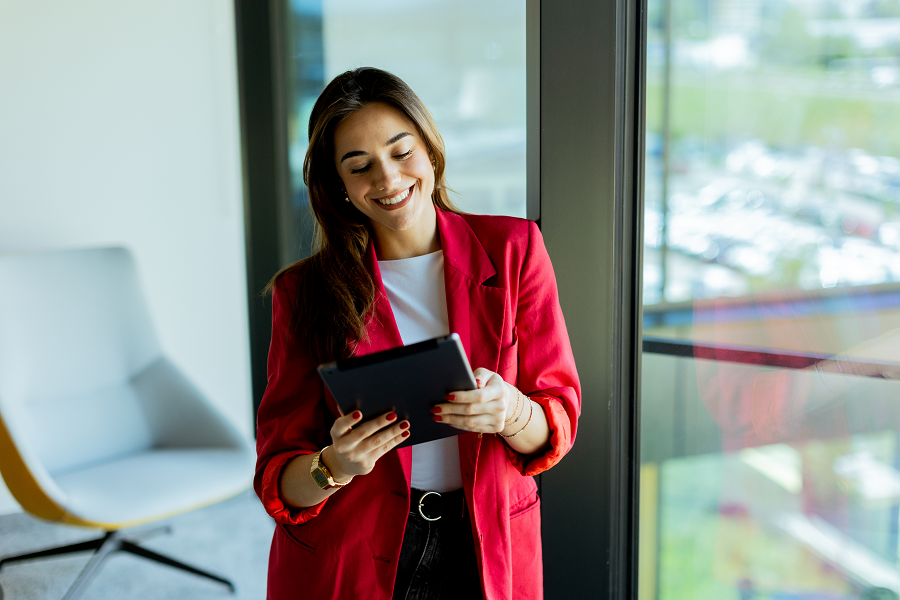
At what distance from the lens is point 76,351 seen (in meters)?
2.54

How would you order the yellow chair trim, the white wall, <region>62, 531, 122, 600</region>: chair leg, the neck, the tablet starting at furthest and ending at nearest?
the white wall → <region>62, 531, 122, 600</region>: chair leg → the yellow chair trim → the neck → the tablet

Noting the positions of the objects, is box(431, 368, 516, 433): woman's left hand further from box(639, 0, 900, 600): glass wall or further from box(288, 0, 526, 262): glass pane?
box(288, 0, 526, 262): glass pane

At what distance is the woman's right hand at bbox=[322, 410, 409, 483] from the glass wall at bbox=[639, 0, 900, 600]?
65 centimetres

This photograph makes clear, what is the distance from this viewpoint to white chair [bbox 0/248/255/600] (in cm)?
210

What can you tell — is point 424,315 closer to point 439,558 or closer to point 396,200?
point 396,200

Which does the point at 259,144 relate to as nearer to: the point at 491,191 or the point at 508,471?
the point at 491,191

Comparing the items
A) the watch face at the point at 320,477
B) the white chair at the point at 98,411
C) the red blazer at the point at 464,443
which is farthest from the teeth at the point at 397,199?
the white chair at the point at 98,411

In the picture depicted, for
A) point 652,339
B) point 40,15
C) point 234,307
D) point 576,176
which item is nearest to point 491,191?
point 576,176

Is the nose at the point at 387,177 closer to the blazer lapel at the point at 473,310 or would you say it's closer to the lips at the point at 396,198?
the lips at the point at 396,198

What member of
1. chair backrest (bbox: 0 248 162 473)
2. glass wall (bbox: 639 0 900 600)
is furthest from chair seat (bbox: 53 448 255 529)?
glass wall (bbox: 639 0 900 600)

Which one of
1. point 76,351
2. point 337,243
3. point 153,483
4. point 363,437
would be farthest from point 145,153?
point 363,437

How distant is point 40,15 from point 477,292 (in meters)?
2.52

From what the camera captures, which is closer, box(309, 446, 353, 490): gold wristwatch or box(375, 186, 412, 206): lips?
box(309, 446, 353, 490): gold wristwatch

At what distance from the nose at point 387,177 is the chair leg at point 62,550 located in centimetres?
200
